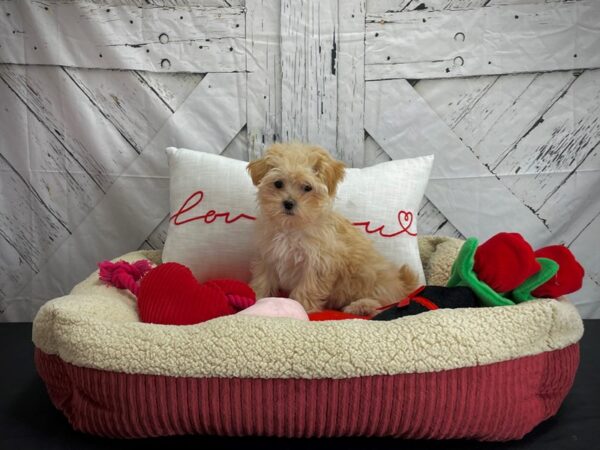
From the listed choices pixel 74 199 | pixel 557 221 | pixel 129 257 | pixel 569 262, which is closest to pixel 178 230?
pixel 129 257

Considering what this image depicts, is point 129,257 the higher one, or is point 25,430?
point 129,257

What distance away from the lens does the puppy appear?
181 cm

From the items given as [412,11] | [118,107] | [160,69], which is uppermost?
[412,11]

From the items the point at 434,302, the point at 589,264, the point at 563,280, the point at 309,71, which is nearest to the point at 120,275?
the point at 434,302

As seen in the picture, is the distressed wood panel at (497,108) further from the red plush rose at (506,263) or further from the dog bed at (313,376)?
the dog bed at (313,376)

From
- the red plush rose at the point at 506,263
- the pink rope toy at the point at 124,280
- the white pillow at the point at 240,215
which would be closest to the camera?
the red plush rose at the point at 506,263

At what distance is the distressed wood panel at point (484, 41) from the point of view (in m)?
2.25

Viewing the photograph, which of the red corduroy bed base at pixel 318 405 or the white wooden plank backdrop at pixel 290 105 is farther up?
the white wooden plank backdrop at pixel 290 105

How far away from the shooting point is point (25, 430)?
1.43m

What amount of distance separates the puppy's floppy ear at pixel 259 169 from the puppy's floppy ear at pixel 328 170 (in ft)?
0.52

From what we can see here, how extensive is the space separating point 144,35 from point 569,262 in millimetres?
1796

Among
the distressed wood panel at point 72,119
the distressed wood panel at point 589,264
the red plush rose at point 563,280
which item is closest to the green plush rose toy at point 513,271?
the red plush rose at point 563,280

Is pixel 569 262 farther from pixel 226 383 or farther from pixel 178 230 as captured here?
pixel 178 230

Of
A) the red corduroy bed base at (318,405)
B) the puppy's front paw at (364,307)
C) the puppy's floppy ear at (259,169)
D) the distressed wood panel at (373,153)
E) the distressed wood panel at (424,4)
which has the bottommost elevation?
the puppy's front paw at (364,307)
